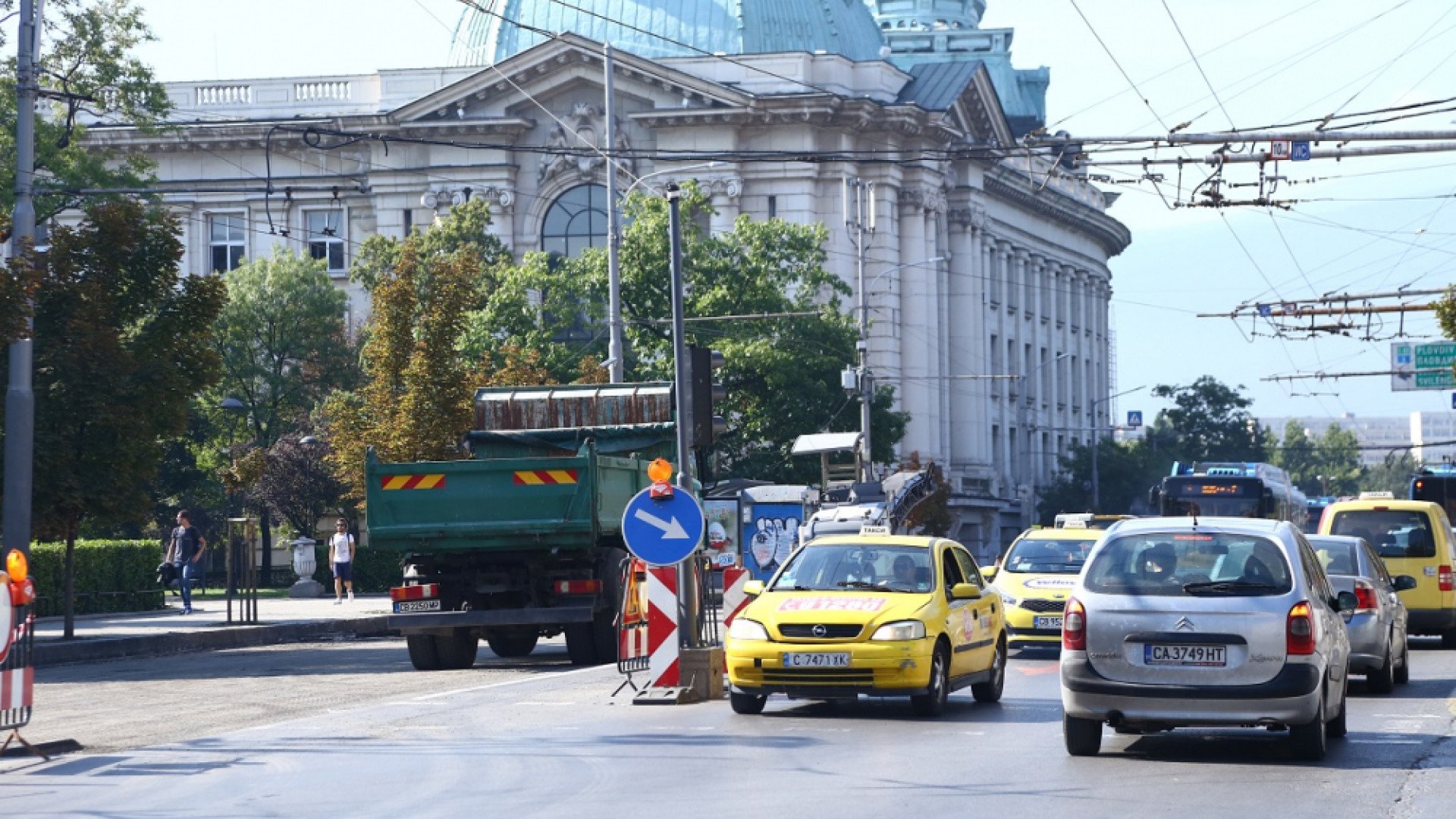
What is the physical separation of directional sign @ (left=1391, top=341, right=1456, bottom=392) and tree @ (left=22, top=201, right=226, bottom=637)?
116 ft

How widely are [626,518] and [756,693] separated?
1.77 m

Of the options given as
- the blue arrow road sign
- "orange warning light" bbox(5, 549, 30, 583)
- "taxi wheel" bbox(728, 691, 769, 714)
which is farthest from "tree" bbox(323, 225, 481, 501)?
"orange warning light" bbox(5, 549, 30, 583)

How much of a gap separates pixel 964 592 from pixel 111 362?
14065mm

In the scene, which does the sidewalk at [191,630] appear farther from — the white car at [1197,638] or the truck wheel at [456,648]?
the white car at [1197,638]

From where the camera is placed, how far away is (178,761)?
1424 centimetres

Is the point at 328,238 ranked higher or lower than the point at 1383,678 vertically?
higher

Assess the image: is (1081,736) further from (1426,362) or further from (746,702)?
(1426,362)

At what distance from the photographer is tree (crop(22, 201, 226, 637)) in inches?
1084

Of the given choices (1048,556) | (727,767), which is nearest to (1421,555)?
(1048,556)

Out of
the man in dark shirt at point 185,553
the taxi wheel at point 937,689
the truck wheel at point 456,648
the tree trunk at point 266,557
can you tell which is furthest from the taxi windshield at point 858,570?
the tree trunk at point 266,557

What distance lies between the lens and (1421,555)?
88.2 ft

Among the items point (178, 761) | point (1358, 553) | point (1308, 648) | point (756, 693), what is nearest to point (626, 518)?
point (756, 693)

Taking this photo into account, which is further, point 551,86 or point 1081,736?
point 551,86

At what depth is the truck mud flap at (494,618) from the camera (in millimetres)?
23172
